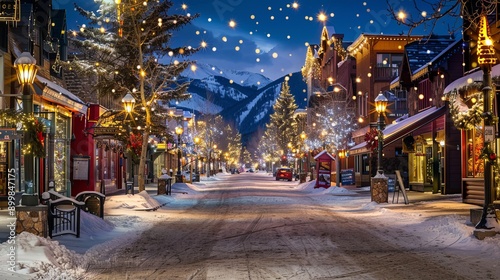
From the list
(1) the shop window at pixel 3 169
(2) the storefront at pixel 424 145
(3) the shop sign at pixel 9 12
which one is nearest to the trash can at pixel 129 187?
(1) the shop window at pixel 3 169

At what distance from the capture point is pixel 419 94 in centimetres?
3697

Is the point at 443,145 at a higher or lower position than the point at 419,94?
lower

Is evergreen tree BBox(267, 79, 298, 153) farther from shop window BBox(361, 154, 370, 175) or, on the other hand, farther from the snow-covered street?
the snow-covered street

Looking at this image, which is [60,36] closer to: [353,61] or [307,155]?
[353,61]

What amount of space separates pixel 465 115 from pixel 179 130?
31116 millimetres

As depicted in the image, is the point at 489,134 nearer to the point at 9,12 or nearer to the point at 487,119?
the point at 487,119

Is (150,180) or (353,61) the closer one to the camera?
(353,61)

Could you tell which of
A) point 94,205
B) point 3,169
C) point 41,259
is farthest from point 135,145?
point 41,259

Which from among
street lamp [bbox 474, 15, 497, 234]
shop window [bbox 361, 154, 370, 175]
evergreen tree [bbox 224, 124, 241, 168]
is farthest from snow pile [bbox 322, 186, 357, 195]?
evergreen tree [bbox 224, 124, 241, 168]

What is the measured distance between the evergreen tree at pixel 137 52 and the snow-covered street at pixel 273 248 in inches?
445

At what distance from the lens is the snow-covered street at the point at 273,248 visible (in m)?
10.8

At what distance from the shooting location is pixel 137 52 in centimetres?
3541

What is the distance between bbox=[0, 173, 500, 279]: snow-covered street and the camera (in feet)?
35.4

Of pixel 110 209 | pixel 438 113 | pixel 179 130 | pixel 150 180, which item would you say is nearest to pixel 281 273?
pixel 110 209
